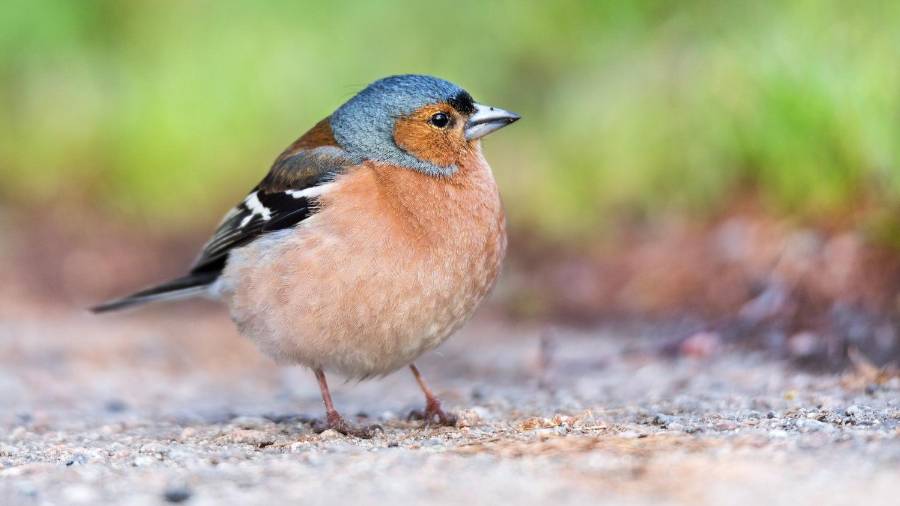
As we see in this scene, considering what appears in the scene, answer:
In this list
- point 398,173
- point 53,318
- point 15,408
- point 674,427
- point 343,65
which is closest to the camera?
point 674,427

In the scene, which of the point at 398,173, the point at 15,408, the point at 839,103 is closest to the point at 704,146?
the point at 839,103

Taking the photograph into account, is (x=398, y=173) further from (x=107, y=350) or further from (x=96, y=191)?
(x=96, y=191)

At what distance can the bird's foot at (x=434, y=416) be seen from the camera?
499cm

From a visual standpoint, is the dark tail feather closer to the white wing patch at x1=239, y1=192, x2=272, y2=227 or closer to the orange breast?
the white wing patch at x1=239, y1=192, x2=272, y2=227

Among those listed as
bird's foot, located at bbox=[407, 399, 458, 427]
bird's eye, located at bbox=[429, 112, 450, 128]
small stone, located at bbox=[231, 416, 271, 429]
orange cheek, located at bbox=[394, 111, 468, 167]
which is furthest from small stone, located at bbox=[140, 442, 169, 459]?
bird's eye, located at bbox=[429, 112, 450, 128]

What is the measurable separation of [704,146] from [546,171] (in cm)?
130

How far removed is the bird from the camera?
4758mm

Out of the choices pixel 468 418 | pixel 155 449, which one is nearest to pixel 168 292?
pixel 155 449

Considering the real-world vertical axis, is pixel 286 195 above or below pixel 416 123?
below

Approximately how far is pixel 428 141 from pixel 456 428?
121cm

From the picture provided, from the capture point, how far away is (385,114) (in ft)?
17.6

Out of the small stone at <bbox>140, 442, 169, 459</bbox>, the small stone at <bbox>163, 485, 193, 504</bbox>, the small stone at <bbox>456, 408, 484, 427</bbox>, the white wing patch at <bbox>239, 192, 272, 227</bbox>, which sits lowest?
the small stone at <bbox>456, 408, 484, 427</bbox>

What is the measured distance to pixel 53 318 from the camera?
8.38 metres

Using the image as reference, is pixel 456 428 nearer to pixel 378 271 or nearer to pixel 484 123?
pixel 378 271
